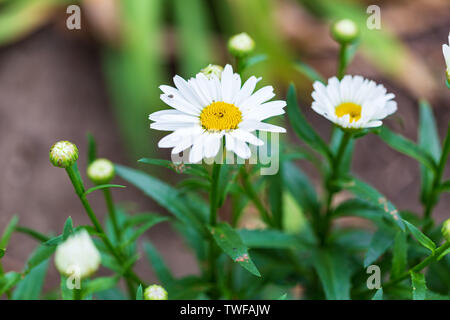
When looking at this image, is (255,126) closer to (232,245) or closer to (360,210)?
(232,245)

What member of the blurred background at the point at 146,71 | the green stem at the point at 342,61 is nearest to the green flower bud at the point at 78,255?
the green stem at the point at 342,61

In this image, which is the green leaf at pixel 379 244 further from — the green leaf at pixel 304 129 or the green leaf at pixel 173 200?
the green leaf at pixel 173 200

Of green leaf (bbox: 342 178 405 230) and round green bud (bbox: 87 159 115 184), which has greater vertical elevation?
round green bud (bbox: 87 159 115 184)

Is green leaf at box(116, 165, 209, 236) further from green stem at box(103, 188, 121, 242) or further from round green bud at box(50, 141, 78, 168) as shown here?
round green bud at box(50, 141, 78, 168)

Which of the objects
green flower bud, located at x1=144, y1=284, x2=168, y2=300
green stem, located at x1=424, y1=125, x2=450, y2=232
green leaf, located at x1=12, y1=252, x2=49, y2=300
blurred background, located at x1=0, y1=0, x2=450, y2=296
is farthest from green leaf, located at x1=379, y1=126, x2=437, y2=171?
blurred background, located at x1=0, y1=0, x2=450, y2=296
